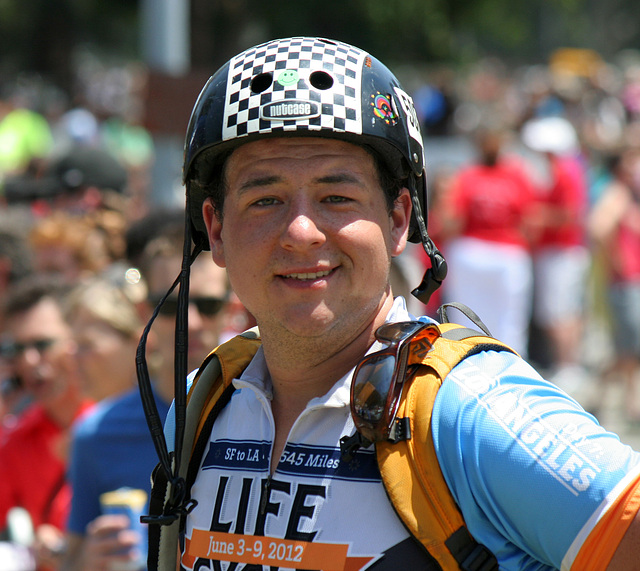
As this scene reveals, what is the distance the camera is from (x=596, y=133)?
571 inches

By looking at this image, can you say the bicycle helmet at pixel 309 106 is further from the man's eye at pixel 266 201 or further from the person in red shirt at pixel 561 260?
the person in red shirt at pixel 561 260

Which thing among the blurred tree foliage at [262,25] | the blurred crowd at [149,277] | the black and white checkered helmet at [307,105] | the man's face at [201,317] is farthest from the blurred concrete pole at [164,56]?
the blurred tree foliage at [262,25]

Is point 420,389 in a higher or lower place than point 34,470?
lower

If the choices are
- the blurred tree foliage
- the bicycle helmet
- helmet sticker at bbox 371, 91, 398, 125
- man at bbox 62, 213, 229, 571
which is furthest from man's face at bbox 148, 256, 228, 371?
the blurred tree foliage

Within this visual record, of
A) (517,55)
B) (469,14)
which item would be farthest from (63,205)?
(517,55)

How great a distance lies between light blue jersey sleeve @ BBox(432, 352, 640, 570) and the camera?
1815 millimetres

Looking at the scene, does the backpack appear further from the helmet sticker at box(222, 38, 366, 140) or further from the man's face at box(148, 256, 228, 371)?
the man's face at box(148, 256, 228, 371)

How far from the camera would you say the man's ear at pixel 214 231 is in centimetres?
255

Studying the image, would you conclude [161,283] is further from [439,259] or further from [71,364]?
[439,259]

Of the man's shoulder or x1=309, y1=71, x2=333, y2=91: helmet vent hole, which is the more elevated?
x1=309, y1=71, x2=333, y2=91: helmet vent hole

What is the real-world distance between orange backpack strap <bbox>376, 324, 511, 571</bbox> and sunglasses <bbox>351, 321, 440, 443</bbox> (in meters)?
0.02

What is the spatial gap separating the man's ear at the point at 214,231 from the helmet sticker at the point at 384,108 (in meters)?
0.49

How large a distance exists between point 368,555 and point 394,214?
84cm

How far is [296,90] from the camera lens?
2.29 meters
